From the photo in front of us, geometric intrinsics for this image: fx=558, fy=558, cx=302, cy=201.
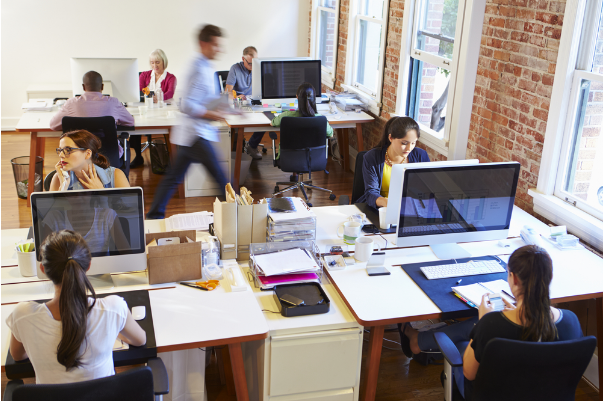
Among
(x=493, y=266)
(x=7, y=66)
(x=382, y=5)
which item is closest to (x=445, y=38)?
Answer: (x=382, y=5)

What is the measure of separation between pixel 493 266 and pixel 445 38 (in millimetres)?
2217

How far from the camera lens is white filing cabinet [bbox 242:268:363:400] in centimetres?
223

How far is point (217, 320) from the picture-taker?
7.29ft

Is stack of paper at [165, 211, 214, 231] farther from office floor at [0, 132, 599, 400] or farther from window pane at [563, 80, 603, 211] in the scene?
window pane at [563, 80, 603, 211]

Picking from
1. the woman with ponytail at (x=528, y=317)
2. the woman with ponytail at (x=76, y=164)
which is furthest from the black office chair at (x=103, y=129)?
the woman with ponytail at (x=528, y=317)

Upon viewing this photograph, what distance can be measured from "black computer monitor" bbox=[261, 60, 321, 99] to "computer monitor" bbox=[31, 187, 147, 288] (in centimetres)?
349

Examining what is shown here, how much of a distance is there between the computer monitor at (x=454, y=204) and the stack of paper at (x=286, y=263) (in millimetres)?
460

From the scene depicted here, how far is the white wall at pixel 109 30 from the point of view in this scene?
6.78 metres

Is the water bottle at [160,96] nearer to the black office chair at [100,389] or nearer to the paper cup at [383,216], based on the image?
the paper cup at [383,216]

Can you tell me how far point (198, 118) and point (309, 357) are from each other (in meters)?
2.24

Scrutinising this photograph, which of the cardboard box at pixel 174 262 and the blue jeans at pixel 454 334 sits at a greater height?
the cardboard box at pixel 174 262

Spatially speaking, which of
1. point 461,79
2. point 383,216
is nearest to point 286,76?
point 461,79

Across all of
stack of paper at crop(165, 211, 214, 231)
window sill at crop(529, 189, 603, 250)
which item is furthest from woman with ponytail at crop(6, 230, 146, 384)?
window sill at crop(529, 189, 603, 250)

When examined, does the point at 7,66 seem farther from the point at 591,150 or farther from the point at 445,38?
the point at 591,150
